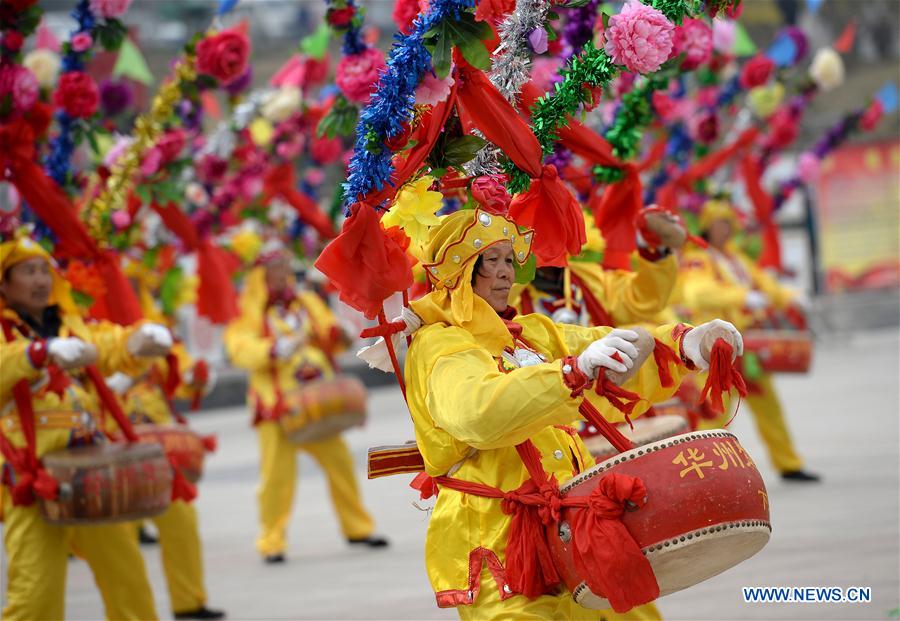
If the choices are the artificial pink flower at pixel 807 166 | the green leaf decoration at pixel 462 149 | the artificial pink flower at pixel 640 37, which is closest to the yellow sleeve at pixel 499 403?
the green leaf decoration at pixel 462 149

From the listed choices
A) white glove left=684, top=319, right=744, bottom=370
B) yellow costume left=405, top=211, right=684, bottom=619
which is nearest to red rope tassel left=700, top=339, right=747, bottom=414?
white glove left=684, top=319, right=744, bottom=370

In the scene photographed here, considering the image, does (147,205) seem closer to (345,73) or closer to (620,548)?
(345,73)

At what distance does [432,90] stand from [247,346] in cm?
482

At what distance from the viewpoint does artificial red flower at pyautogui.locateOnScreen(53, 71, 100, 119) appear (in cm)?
634

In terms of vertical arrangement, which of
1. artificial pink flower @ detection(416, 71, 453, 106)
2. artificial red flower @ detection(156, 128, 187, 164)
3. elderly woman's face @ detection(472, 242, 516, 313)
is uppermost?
artificial red flower @ detection(156, 128, 187, 164)

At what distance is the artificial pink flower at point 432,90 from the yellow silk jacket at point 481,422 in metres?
0.65

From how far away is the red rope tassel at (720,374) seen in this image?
3.46 m

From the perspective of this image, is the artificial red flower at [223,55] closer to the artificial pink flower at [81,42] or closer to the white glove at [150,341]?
the artificial pink flower at [81,42]

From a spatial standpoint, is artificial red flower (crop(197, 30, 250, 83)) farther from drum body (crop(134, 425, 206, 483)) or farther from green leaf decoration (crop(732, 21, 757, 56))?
green leaf decoration (crop(732, 21, 757, 56))

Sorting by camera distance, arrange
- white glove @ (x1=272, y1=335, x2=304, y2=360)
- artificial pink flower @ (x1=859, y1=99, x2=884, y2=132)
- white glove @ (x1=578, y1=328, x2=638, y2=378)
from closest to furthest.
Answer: white glove @ (x1=578, y1=328, x2=638, y2=378) → white glove @ (x1=272, y1=335, x2=304, y2=360) → artificial pink flower @ (x1=859, y1=99, x2=884, y2=132)

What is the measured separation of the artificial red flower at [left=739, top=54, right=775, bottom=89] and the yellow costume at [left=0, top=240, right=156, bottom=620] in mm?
4177

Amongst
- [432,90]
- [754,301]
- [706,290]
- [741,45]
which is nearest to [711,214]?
[754,301]

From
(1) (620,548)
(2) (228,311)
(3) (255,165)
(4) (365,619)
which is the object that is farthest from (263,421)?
(1) (620,548)

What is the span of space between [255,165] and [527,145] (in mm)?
5121
